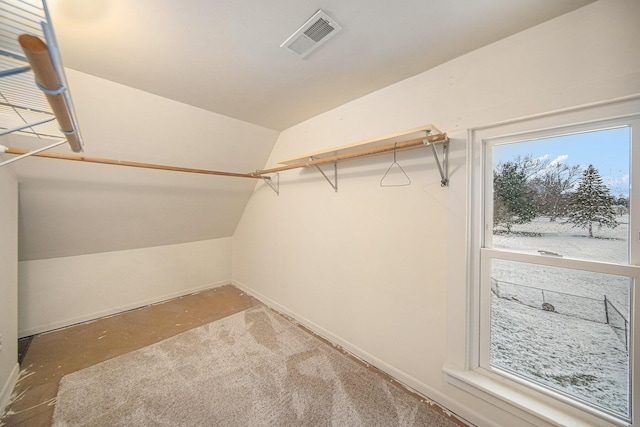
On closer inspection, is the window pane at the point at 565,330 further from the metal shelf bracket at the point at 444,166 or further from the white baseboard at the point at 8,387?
the white baseboard at the point at 8,387

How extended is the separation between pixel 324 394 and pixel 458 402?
34.4 inches

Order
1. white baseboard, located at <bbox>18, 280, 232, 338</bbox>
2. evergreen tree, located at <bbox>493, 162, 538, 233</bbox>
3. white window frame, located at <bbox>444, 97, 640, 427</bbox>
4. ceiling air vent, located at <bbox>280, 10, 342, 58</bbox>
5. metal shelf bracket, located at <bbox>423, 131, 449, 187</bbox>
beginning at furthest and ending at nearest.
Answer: white baseboard, located at <bbox>18, 280, 232, 338</bbox>, metal shelf bracket, located at <bbox>423, 131, 449, 187</bbox>, evergreen tree, located at <bbox>493, 162, 538, 233</bbox>, ceiling air vent, located at <bbox>280, 10, 342, 58</bbox>, white window frame, located at <bbox>444, 97, 640, 427</bbox>

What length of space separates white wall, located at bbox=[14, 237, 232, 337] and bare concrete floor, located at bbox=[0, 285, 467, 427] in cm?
14

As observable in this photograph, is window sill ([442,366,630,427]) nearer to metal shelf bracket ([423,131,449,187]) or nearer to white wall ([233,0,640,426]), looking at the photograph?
white wall ([233,0,640,426])

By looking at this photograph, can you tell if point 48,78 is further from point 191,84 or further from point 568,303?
point 568,303

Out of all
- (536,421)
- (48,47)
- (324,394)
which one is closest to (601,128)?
(536,421)

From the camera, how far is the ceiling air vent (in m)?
1.17

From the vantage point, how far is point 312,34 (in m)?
1.27

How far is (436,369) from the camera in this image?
1.59m

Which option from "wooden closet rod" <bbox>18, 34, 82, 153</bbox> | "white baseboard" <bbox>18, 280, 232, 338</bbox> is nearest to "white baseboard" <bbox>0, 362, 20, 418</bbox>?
"white baseboard" <bbox>18, 280, 232, 338</bbox>

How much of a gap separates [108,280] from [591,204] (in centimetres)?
444

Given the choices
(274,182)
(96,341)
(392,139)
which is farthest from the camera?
(274,182)

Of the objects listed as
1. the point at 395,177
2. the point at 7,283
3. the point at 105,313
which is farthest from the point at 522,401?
the point at 105,313

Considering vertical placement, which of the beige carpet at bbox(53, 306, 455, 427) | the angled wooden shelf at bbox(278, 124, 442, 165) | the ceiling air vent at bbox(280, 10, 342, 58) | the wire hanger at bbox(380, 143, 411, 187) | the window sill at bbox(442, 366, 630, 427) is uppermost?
the ceiling air vent at bbox(280, 10, 342, 58)
